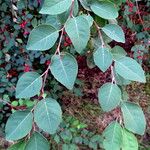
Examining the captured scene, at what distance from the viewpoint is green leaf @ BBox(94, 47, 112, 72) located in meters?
0.61

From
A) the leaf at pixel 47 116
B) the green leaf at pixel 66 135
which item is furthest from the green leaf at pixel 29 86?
the green leaf at pixel 66 135

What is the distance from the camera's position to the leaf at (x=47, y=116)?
540mm

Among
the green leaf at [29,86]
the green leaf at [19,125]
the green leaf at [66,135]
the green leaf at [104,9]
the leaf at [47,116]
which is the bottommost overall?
the green leaf at [66,135]

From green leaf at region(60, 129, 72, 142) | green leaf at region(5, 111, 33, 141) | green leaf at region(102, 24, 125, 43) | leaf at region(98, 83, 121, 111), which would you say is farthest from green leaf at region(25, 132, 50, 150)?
green leaf at region(60, 129, 72, 142)

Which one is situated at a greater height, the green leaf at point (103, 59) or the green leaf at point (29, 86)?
the green leaf at point (103, 59)

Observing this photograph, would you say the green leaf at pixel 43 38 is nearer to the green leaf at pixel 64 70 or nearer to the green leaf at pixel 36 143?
the green leaf at pixel 64 70

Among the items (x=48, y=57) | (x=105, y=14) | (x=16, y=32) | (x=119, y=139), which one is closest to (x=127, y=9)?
(x=48, y=57)

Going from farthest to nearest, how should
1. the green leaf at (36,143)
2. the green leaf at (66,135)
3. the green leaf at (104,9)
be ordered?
1. the green leaf at (66,135)
2. the green leaf at (104,9)
3. the green leaf at (36,143)

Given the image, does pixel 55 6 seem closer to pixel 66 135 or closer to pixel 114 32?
pixel 114 32

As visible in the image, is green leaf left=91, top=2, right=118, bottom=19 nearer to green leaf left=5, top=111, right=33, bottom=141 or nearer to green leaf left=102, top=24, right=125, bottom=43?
green leaf left=102, top=24, right=125, bottom=43

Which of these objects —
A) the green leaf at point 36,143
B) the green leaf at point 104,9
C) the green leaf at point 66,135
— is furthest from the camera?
the green leaf at point 66,135

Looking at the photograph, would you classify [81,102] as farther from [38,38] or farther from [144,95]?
[38,38]

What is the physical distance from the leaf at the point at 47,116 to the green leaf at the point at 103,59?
0.38ft

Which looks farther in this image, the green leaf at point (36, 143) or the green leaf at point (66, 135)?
the green leaf at point (66, 135)
